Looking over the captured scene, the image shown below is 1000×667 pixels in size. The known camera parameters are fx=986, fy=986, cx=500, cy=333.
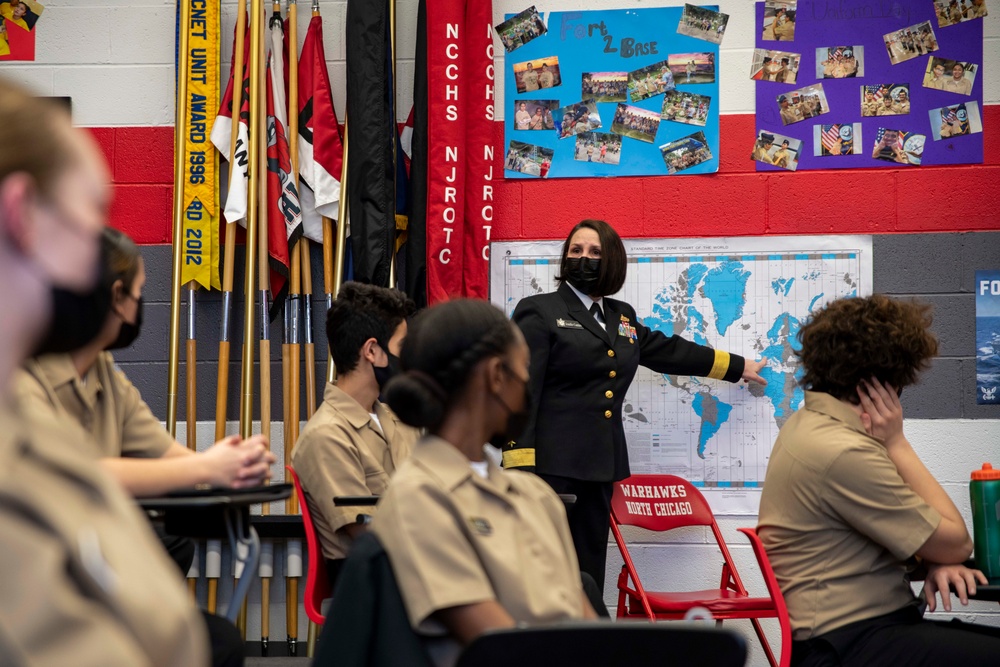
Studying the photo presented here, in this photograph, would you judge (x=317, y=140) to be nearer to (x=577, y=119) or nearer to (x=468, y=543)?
(x=577, y=119)

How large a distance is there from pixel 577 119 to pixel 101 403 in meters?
2.45

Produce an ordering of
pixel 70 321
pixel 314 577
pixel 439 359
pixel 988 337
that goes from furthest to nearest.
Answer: pixel 988 337 < pixel 314 577 < pixel 439 359 < pixel 70 321

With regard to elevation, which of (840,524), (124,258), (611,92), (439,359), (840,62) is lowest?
(840,524)

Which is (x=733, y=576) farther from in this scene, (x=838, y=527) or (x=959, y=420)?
(x=838, y=527)

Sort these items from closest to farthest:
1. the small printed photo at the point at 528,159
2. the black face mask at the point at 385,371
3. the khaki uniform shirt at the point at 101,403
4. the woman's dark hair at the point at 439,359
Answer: the woman's dark hair at the point at 439,359, the khaki uniform shirt at the point at 101,403, the black face mask at the point at 385,371, the small printed photo at the point at 528,159

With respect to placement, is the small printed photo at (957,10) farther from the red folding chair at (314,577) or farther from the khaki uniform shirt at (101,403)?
the khaki uniform shirt at (101,403)

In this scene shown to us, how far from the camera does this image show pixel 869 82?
378cm

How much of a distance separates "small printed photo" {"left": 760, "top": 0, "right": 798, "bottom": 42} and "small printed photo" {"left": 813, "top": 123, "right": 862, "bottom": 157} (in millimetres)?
377

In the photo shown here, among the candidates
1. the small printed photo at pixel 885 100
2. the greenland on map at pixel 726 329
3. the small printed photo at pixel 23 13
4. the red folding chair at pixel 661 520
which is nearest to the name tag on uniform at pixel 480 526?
the red folding chair at pixel 661 520

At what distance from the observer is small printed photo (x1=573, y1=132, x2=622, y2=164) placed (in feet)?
12.7

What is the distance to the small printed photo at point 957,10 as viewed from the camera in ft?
12.3

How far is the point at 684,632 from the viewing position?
3.84 ft

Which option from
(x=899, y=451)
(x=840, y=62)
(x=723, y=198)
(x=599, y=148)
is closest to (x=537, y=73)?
(x=599, y=148)

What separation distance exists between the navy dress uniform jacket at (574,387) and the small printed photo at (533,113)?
2.40 feet
